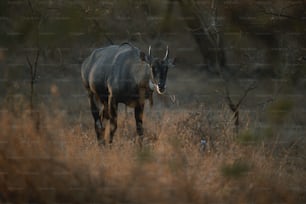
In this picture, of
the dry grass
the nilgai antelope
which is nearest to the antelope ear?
the nilgai antelope

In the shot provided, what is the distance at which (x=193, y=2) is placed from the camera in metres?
4.32

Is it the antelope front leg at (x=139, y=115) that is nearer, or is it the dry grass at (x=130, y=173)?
the dry grass at (x=130, y=173)

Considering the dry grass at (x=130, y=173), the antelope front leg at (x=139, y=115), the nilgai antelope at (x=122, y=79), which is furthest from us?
the antelope front leg at (x=139, y=115)

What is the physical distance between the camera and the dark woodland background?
9.79 ft

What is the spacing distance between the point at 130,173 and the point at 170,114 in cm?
165

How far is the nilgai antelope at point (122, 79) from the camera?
3930mm

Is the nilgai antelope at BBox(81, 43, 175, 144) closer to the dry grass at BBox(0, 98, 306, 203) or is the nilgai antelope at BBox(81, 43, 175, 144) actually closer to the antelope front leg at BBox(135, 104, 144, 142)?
the antelope front leg at BBox(135, 104, 144, 142)

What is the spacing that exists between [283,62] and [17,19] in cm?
169

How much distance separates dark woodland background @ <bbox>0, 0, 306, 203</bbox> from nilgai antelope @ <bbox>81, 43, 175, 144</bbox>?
0.16m

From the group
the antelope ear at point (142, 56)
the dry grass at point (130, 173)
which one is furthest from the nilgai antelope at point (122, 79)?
the dry grass at point (130, 173)

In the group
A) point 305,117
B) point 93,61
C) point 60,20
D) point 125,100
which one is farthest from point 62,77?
point 305,117

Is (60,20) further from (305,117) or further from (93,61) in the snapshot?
(305,117)

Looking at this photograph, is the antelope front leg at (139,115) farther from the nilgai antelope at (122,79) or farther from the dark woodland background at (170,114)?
the dark woodland background at (170,114)

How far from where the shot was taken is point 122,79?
4273 millimetres
